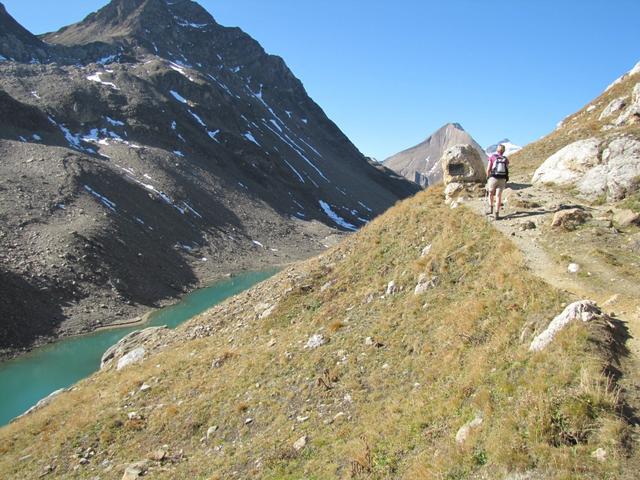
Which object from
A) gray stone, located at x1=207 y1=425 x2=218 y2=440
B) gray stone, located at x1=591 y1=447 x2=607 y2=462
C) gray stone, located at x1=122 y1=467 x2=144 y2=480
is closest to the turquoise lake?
gray stone, located at x1=122 y1=467 x2=144 y2=480

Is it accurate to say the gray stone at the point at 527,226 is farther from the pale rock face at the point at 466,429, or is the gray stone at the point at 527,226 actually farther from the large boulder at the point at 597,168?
the pale rock face at the point at 466,429

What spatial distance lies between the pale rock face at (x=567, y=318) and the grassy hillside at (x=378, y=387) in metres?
0.28

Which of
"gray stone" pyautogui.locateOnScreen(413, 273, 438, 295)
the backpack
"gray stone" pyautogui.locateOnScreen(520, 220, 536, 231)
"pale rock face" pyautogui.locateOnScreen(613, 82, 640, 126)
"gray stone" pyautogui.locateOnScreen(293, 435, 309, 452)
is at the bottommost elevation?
"gray stone" pyautogui.locateOnScreen(293, 435, 309, 452)

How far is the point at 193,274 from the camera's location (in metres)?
84.6

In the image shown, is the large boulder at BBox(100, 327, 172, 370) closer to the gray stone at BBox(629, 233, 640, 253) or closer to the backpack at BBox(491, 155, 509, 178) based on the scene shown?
the backpack at BBox(491, 155, 509, 178)

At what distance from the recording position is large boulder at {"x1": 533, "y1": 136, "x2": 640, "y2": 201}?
17219 mm

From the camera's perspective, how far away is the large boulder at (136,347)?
27.3 m

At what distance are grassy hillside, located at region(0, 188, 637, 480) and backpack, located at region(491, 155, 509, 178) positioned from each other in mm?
1985

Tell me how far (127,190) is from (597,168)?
322ft

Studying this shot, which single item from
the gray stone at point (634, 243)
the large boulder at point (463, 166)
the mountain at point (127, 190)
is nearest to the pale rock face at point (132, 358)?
the large boulder at point (463, 166)

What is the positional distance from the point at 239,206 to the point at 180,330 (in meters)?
103

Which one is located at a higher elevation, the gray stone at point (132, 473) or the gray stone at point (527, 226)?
the gray stone at point (527, 226)

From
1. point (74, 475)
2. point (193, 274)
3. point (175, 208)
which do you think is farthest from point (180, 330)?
point (175, 208)

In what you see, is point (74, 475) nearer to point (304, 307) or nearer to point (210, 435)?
point (210, 435)
